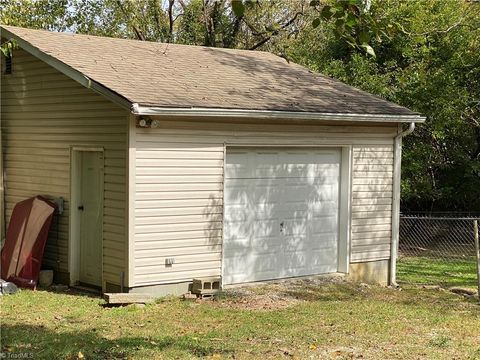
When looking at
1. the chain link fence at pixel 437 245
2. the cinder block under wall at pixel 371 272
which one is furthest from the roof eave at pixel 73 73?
the chain link fence at pixel 437 245

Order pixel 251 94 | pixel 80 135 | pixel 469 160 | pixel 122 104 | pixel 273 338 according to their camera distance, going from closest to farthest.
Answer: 1. pixel 273 338
2. pixel 122 104
3. pixel 80 135
4. pixel 251 94
5. pixel 469 160

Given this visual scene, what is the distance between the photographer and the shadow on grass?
7363mm

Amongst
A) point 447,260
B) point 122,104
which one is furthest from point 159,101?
point 447,260

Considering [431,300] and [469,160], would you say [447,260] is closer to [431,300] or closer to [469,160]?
[469,160]

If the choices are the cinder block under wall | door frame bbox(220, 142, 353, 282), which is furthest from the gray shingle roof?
the cinder block under wall

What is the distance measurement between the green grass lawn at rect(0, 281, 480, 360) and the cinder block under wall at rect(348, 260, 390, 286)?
4.47 feet

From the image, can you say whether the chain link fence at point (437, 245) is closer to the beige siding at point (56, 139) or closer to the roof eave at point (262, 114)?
the roof eave at point (262, 114)

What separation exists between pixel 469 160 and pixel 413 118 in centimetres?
700

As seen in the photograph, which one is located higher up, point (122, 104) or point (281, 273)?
point (122, 104)

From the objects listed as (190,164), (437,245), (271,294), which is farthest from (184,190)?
(437,245)

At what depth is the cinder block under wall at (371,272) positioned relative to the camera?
13.6 metres

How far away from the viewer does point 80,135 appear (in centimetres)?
1159

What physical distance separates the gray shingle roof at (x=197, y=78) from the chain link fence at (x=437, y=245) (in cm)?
462

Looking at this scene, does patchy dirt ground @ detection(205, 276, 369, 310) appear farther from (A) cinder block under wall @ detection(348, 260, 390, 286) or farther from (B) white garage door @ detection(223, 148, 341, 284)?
(A) cinder block under wall @ detection(348, 260, 390, 286)
